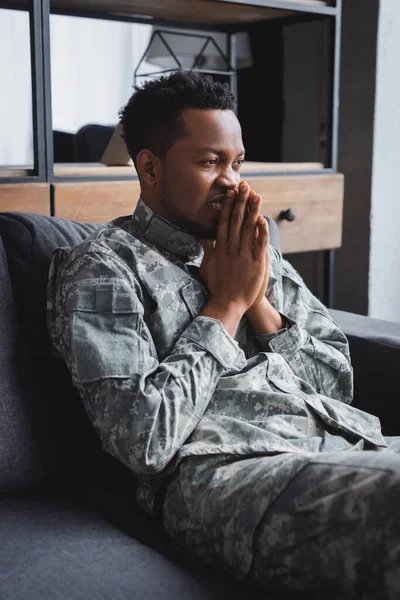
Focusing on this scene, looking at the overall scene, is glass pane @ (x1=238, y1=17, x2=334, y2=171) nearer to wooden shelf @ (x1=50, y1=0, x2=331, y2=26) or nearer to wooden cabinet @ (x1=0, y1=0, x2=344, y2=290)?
wooden cabinet @ (x1=0, y1=0, x2=344, y2=290)

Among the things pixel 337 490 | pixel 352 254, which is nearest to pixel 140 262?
pixel 337 490

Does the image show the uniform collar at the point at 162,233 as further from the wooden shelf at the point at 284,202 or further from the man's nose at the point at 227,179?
the wooden shelf at the point at 284,202

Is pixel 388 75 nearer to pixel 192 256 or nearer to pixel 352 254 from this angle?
pixel 352 254

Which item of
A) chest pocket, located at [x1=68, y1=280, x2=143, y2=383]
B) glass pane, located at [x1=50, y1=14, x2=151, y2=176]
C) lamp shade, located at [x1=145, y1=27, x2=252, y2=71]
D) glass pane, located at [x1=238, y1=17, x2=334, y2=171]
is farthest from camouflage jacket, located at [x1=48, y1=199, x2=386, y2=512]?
glass pane, located at [x1=238, y1=17, x2=334, y2=171]

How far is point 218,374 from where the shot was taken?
1.17 metres

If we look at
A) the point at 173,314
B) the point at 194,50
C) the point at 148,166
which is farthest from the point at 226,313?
the point at 194,50

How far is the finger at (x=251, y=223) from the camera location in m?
1.26

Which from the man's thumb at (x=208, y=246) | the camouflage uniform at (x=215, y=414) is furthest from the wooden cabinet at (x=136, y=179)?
the man's thumb at (x=208, y=246)

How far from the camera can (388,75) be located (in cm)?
275

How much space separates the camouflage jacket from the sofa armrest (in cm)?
15

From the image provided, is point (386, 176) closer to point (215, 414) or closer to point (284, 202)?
point (284, 202)

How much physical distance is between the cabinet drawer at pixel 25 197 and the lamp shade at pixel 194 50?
2.76 feet

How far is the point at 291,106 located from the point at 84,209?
138 cm

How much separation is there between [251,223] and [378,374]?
1.55 ft
